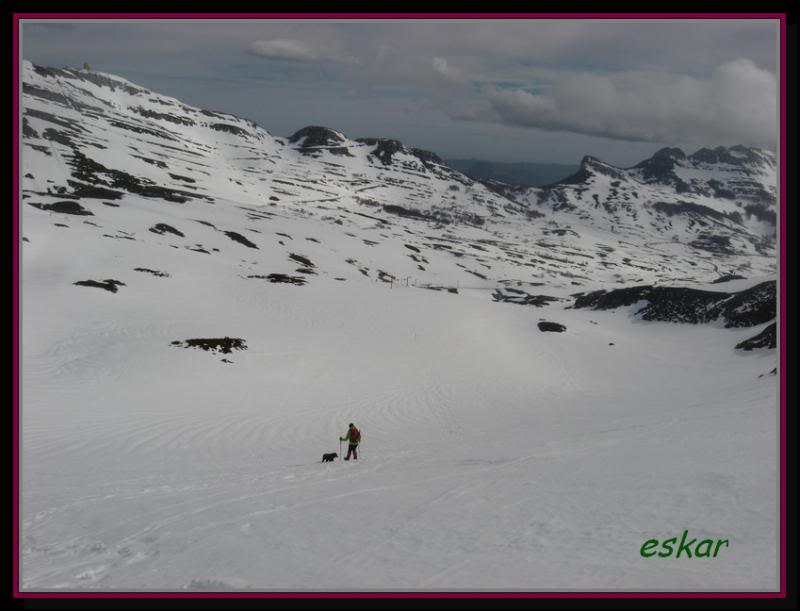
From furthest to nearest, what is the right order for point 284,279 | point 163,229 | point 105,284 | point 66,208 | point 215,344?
point 163,229 → point 66,208 → point 284,279 → point 105,284 → point 215,344

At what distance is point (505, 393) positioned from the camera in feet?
125

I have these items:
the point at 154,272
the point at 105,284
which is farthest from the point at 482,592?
the point at 154,272

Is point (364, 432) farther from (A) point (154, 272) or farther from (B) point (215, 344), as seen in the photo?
(A) point (154, 272)

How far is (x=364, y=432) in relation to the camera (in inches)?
1078

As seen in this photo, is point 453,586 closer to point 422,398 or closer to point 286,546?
point 286,546

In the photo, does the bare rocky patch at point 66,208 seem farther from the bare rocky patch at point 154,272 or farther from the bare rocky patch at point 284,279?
the bare rocky patch at point 284,279

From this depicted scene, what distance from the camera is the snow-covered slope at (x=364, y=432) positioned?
396 inches

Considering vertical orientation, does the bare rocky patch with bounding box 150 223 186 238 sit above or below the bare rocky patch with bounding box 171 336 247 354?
above

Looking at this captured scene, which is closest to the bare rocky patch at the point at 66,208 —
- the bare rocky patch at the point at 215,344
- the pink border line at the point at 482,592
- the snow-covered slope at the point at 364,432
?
the snow-covered slope at the point at 364,432

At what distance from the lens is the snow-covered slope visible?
1005 cm

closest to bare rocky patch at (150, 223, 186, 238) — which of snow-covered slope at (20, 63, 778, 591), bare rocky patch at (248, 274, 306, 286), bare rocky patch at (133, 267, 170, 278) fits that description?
snow-covered slope at (20, 63, 778, 591)

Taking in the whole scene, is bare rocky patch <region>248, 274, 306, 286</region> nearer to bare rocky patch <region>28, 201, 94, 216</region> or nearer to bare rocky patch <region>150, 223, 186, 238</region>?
bare rocky patch <region>150, 223, 186, 238</region>
